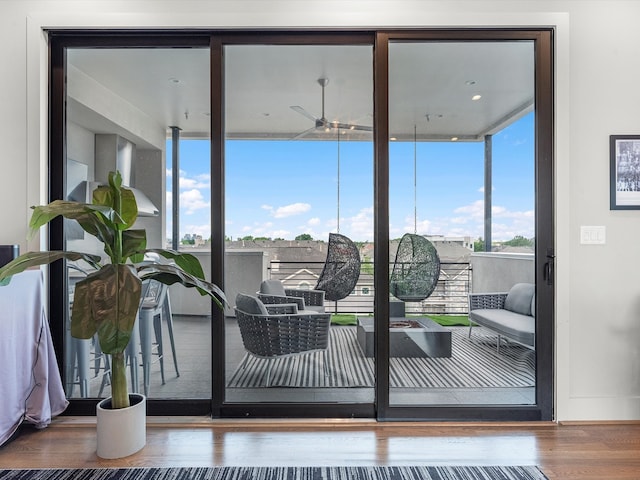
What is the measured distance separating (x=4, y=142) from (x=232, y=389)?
81.8 inches

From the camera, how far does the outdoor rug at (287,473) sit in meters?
1.88

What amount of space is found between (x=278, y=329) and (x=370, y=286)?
0.67 m

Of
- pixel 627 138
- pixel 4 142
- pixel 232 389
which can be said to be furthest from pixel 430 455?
pixel 4 142

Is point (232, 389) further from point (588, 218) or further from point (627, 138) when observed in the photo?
point (627, 138)

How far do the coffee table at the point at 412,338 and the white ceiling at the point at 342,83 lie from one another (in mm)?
1183

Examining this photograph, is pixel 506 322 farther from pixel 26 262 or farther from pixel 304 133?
pixel 26 262

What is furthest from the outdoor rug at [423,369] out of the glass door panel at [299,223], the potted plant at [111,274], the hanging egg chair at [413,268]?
the potted plant at [111,274]

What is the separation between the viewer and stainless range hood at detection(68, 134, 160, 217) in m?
2.59

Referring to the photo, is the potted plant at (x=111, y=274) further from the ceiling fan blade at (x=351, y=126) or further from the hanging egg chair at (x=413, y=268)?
the ceiling fan blade at (x=351, y=126)

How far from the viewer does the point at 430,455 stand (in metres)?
2.09

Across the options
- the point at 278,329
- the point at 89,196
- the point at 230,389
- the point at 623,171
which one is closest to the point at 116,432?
the point at 230,389

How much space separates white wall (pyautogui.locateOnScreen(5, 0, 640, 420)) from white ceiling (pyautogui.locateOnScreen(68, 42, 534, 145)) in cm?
18

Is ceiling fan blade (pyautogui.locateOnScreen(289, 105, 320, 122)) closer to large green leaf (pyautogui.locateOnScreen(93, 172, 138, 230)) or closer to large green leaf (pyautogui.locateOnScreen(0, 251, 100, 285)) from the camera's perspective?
large green leaf (pyautogui.locateOnScreen(93, 172, 138, 230))

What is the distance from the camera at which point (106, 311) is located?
5.95ft
